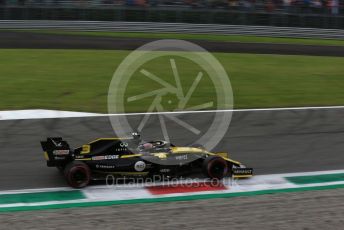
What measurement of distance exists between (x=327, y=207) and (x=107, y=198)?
289cm

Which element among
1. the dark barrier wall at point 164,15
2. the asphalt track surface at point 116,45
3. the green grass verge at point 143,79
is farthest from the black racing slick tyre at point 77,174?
the dark barrier wall at point 164,15

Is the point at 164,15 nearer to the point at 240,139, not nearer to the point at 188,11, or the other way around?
the point at 188,11

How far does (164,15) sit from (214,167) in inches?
833

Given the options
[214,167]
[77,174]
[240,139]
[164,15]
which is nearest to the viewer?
[77,174]

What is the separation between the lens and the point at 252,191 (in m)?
7.83

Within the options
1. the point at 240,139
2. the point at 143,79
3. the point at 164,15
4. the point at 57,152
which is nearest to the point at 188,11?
the point at 164,15

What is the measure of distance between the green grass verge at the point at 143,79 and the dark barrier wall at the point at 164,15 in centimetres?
674

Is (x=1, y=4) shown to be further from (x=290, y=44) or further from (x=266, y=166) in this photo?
(x=266, y=166)

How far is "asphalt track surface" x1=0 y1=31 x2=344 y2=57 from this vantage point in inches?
891

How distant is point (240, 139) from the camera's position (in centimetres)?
1034

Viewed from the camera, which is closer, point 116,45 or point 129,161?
point 129,161

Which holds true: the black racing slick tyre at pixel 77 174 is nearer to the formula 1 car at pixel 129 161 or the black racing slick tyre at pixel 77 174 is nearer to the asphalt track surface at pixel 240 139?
the formula 1 car at pixel 129 161

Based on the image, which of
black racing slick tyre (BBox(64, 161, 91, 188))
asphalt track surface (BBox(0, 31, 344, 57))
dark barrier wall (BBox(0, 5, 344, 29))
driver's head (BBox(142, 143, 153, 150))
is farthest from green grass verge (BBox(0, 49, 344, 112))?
dark barrier wall (BBox(0, 5, 344, 29))

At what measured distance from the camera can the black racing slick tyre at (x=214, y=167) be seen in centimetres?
792
